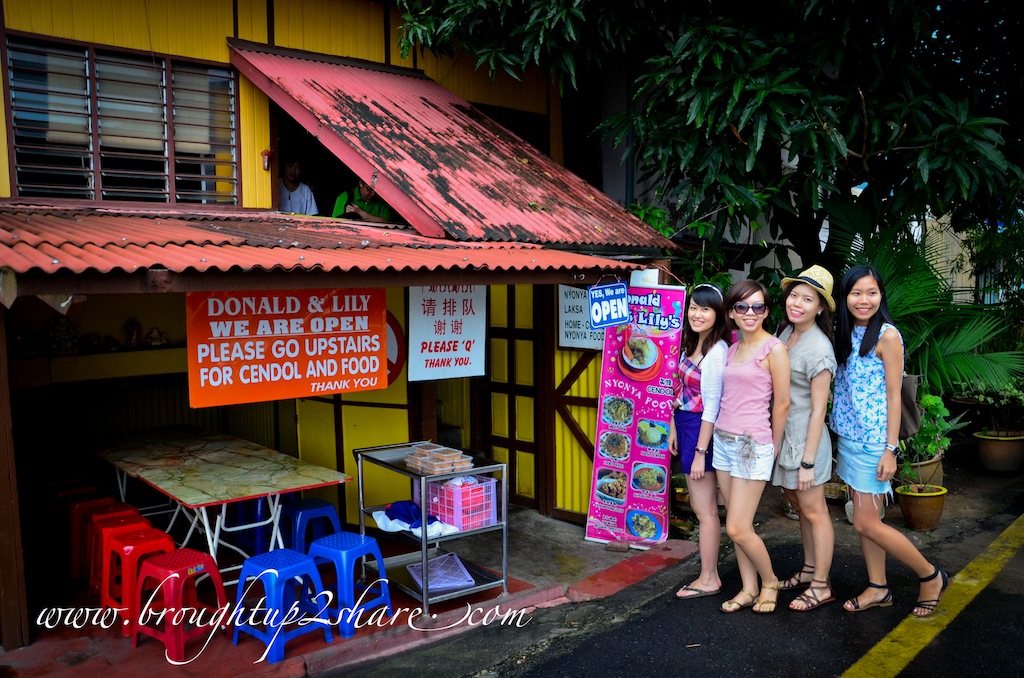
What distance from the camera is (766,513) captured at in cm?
798

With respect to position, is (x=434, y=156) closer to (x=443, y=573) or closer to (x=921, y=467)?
(x=443, y=573)

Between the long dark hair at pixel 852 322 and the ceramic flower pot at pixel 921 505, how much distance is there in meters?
2.70

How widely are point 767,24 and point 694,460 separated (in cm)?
488

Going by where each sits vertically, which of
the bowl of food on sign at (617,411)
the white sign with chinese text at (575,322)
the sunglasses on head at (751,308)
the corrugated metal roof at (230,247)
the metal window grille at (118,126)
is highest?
the metal window grille at (118,126)

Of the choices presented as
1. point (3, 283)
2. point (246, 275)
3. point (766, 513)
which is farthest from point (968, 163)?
point (3, 283)

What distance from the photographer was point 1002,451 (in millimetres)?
9477

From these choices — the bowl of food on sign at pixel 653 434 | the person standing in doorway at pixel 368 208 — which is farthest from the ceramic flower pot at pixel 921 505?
the person standing in doorway at pixel 368 208

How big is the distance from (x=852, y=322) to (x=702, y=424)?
1.20 metres

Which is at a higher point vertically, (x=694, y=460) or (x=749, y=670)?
(x=694, y=460)

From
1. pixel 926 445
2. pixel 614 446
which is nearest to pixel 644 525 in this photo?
pixel 614 446

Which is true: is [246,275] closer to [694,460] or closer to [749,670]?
[694,460]

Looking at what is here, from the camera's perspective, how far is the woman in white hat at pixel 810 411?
17.0 ft

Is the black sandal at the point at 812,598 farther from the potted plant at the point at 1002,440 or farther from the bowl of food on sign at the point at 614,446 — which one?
the potted plant at the point at 1002,440

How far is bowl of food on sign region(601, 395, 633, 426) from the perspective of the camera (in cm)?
714
